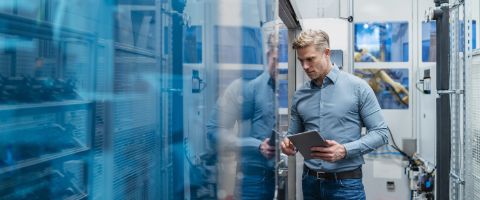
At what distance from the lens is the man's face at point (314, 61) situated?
88.3 inches

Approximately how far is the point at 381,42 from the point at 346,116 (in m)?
2.25

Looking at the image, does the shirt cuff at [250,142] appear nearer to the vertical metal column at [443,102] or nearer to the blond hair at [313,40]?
the blond hair at [313,40]

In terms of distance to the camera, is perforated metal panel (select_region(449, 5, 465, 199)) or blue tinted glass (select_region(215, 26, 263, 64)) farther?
perforated metal panel (select_region(449, 5, 465, 199))

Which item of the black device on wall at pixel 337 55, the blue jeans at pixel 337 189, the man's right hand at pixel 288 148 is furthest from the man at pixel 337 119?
the black device on wall at pixel 337 55

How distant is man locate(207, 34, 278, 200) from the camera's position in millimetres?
1063

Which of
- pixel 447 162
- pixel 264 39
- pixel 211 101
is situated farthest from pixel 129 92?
pixel 447 162

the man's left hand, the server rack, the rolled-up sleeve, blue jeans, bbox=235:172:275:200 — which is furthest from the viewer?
the rolled-up sleeve

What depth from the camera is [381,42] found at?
421cm

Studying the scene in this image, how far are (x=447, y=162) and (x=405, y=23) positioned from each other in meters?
1.89

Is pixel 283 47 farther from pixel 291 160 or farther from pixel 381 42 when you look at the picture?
pixel 291 160

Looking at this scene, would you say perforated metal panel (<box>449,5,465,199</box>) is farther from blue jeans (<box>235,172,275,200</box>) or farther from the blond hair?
blue jeans (<box>235,172,275,200</box>)

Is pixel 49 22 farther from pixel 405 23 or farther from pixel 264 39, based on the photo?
pixel 405 23

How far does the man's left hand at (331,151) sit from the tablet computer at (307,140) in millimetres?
39

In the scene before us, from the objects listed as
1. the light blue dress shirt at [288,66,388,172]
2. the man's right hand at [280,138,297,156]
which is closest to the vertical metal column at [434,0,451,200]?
the light blue dress shirt at [288,66,388,172]
